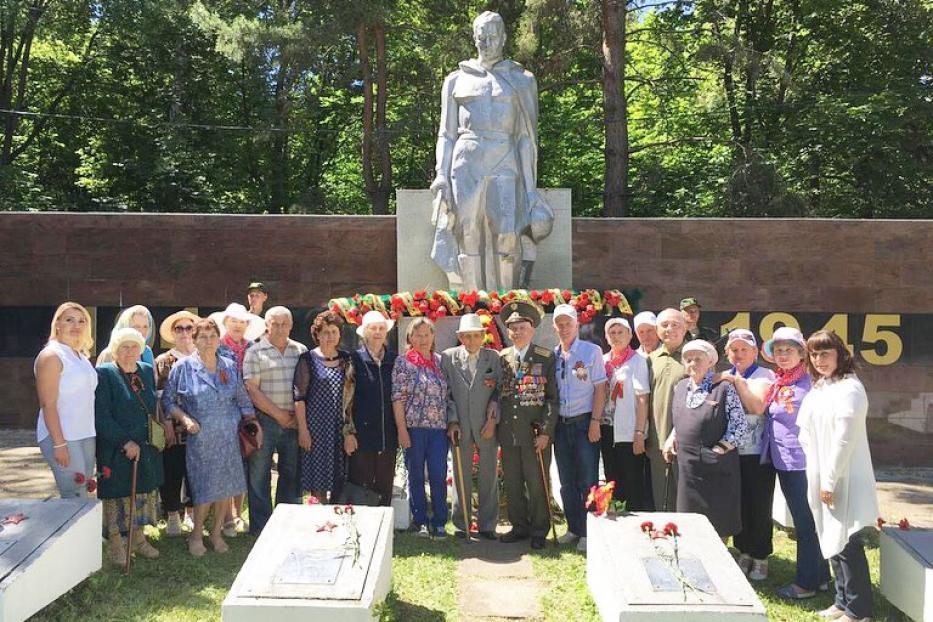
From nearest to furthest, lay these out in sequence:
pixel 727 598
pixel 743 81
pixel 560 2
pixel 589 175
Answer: pixel 727 598 < pixel 560 2 < pixel 743 81 < pixel 589 175

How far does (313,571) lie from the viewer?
3.91 meters

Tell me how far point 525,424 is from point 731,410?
1.33 meters

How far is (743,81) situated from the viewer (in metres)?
18.9

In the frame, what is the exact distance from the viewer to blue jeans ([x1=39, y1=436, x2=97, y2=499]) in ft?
16.3

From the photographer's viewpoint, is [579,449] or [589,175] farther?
[589,175]

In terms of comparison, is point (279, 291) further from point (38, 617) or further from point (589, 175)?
point (589, 175)

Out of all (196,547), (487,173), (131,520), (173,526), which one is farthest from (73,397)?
(487,173)

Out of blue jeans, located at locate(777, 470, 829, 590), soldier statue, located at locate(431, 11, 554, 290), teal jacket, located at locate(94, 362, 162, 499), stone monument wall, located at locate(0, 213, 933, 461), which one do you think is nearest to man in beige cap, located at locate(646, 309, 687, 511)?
blue jeans, located at locate(777, 470, 829, 590)

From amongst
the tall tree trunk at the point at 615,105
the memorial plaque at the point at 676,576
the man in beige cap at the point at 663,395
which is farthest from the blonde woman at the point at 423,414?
the tall tree trunk at the point at 615,105

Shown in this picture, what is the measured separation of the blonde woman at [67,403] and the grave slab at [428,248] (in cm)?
396

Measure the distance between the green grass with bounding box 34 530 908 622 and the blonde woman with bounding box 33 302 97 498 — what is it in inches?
22.3

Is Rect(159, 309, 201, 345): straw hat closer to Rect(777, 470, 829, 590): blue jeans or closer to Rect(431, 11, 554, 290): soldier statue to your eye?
Rect(431, 11, 554, 290): soldier statue

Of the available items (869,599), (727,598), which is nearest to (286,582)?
(727,598)

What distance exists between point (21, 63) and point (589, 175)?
40.9ft
